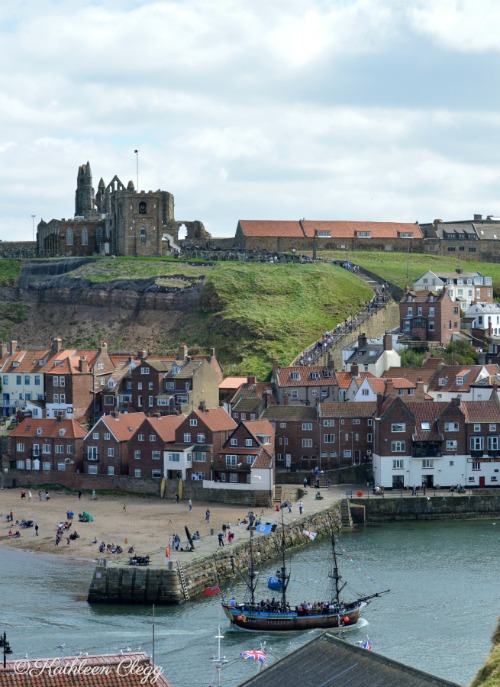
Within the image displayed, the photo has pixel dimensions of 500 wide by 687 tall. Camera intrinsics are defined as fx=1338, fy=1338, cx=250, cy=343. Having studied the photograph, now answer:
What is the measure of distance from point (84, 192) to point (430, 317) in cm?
6439

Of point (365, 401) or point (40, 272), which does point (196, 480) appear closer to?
point (365, 401)

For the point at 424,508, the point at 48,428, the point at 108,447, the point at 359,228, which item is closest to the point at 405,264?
the point at 359,228

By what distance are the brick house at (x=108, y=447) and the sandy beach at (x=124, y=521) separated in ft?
9.87

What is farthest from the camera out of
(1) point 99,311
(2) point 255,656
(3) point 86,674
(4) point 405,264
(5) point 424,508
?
(4) point 405,264

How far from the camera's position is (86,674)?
3369 centimetres

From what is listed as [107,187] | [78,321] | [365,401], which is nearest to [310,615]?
[365,401]

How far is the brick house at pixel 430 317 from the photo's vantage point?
121 meters

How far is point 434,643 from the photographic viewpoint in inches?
2248

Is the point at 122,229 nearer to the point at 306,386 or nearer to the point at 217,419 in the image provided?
the point at 306,386

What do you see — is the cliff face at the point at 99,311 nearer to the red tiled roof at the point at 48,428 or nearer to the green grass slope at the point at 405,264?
the green grass slope at the point at 405,264

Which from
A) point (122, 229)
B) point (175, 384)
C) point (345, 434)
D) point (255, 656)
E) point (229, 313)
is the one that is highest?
point (122, 229)

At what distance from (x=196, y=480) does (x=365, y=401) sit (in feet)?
51.9

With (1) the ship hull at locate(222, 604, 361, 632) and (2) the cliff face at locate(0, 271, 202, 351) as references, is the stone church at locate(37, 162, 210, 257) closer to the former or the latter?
(2) the cliff face at locate(0, 271, 202, 351)

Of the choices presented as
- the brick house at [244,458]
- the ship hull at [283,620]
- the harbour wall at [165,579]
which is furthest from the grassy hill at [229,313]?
the ship hull at [283,620]
